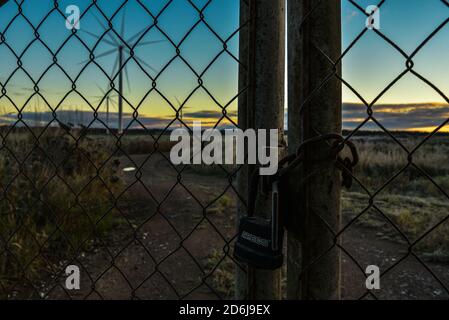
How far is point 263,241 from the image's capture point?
72 centimetres

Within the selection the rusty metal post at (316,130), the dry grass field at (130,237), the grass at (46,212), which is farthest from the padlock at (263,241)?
the grass at (46,212)

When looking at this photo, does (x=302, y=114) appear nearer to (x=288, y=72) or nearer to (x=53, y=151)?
(x=288, y=72)

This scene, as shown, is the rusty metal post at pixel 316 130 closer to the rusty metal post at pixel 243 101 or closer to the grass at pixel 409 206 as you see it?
the rusty metal post at pixel 243 101

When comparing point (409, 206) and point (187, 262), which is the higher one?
point (409, 206)

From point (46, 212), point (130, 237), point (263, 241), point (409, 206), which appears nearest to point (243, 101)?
point (263, 241)

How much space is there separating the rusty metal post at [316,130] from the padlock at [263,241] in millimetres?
52

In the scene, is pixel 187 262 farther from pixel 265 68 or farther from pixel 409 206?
pixel 409 206

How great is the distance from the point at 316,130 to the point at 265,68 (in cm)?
21

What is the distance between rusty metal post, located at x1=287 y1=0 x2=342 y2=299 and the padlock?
5 centimetres

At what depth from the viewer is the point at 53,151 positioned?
6.39 meters

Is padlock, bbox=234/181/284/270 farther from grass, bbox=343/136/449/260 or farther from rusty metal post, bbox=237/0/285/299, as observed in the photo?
grass, bbox=343/136/449/260

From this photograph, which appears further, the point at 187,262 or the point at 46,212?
the point at 46,212

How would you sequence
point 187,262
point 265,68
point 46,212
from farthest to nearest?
point 46,212 < point 187,262 < point 265,68
